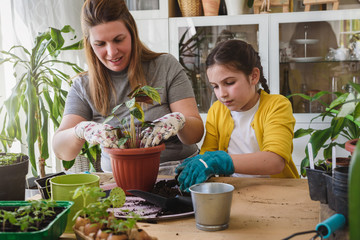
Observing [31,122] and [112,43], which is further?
[31,122]

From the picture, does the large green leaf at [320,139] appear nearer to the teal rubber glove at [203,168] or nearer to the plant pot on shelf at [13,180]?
the teal rubber glove at [203,168]

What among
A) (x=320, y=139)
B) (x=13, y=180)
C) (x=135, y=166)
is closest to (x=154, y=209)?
(x=135, y=166)

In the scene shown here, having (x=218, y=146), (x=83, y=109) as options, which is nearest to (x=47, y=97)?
(x=83, y=109)

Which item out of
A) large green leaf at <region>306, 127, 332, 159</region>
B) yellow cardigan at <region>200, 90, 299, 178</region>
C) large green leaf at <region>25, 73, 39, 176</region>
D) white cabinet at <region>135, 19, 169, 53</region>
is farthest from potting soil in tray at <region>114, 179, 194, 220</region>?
white cabinet at <region>135, 19, 169, 53</region>

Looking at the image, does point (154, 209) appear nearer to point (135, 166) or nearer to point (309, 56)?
point (135, 166)

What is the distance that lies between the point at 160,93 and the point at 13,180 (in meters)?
0.76

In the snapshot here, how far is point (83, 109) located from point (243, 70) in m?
0.70

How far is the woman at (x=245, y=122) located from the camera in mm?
1289

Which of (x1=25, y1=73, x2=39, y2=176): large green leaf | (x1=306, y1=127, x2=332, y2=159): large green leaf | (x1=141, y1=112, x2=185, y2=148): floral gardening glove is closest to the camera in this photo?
(x1=141, y1=112, x2=185, y2=148): floral gardening glove

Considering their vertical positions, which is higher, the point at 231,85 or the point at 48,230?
the point at 231,85

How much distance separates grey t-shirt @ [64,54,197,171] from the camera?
1.58m

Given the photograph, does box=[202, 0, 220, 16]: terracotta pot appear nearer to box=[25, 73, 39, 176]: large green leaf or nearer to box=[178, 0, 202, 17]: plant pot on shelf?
box=[178, 0, 202, 17]: plant pot on shelf

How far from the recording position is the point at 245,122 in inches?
62.2

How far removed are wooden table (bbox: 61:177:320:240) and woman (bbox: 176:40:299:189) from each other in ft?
0.49
